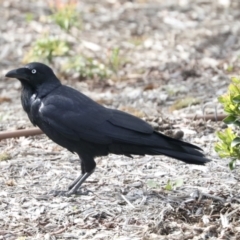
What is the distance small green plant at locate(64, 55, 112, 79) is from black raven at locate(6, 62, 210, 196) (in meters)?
3.20

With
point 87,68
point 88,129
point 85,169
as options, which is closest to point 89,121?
point 88,129

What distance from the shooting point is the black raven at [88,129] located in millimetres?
5523

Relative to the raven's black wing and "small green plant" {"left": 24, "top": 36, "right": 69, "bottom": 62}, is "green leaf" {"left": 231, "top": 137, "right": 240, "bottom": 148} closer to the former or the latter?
the raven's black wing

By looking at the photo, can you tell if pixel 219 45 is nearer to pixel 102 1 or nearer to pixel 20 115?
pixel 102 1

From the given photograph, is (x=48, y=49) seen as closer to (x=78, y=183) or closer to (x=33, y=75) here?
(x=33, y=75)

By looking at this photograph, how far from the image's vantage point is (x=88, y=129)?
5703 millimetres

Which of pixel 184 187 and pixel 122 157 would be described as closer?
pixel 184 187

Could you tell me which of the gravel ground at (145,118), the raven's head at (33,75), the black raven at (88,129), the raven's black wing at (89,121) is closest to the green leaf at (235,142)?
the gravel ground at (145,118)

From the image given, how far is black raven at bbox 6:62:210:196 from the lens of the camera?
5523 mm

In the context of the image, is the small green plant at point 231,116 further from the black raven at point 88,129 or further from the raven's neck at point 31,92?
the raven's neck at point 31,92

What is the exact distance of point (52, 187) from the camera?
5816 millimetres

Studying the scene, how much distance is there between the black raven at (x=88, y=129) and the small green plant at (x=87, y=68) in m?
3.20

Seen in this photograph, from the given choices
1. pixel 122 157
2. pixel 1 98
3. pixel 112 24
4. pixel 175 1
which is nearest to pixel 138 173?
pixel 122 157

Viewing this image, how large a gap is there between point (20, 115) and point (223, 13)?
5.13m
